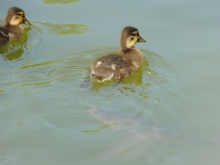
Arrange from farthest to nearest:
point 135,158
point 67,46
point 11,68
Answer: point 67,46 → point 11,68 → point 135,158

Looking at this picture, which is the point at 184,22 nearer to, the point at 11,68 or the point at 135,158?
the point at 11,68

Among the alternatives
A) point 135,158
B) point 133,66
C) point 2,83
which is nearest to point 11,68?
point 2,83

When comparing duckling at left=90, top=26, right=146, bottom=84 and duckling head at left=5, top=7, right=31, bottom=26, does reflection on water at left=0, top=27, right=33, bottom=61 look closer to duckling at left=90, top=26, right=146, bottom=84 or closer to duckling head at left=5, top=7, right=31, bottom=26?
duckling head at left=5, top=7, right=31, bottom=26

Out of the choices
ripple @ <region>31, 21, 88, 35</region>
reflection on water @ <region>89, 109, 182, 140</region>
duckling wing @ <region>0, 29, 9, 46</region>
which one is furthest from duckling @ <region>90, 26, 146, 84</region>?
duckling wing @ <region>0, 29, 9, 46</region>

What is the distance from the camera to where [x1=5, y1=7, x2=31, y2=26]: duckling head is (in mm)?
5110

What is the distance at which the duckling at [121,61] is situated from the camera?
421 cm

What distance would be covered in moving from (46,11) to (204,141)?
2.69 metres

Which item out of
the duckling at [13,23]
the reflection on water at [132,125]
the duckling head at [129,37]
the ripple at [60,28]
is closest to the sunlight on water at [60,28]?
the ripple at [60,28]

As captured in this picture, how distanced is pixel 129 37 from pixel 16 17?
1.34 m

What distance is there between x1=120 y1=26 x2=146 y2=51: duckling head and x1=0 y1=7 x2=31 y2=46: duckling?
47.0 inches

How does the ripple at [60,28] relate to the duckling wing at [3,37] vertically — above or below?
above

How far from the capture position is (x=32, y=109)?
383 centimetres

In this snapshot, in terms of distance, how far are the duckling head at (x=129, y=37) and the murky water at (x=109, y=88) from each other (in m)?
0.20

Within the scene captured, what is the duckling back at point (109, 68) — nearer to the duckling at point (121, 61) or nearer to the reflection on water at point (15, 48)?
the duckling at point (121, 61)
